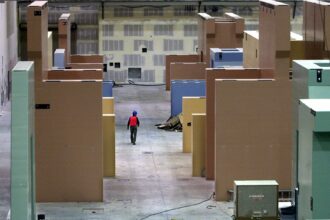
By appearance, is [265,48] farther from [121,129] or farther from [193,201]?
[121,129]

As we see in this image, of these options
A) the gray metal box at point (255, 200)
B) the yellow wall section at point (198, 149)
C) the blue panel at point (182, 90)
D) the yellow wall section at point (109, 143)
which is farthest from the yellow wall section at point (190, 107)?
the gray metal box at point (255, 200)

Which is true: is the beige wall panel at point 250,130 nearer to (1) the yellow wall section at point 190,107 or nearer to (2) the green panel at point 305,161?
(1) the yellow wall section at point 190,107

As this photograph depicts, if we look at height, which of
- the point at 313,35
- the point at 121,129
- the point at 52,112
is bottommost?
the point at 121,129

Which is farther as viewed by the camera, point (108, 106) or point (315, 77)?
point (108, 106)

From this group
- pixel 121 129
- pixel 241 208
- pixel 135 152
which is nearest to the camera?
pixel 241 208

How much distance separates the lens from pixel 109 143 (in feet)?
101

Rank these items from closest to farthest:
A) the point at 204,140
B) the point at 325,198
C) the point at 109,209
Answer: the point at 325,198, the point at 109,209, the point at 204,140

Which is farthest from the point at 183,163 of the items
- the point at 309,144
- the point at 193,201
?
the point at 309,144

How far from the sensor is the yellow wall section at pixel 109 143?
3050 cm

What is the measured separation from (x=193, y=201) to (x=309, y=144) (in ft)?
39.5

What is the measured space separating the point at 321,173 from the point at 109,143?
49.0ft

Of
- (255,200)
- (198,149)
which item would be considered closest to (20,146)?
(255,200)

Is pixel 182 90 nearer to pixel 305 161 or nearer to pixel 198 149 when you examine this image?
pixel 198 149

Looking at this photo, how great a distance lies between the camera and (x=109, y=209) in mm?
27344
